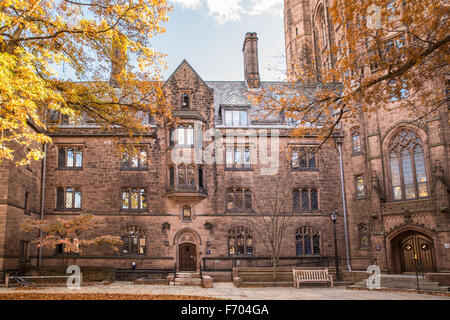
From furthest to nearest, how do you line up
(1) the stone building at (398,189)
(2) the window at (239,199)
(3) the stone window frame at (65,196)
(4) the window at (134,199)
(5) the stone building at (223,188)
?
(2) the window at (239,199), (4) the window at (134,199), (3) the stone window frame at (65,196), (5) the stone building at (223,188), (1) the stone building at (398,189)

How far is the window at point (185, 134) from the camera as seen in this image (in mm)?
28828

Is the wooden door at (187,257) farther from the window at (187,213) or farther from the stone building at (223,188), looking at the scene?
the window at (187,213)

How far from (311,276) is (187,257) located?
31.3 ft

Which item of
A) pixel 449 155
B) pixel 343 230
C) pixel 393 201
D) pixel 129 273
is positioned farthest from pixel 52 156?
pixel 449 155

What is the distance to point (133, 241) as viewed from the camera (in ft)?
91.9

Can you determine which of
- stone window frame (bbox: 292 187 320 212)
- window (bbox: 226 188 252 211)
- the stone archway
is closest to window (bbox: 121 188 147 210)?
the stone archway

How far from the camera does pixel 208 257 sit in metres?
27.9

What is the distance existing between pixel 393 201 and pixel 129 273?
17.1 m

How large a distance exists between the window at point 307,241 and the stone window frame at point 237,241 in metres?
3.18

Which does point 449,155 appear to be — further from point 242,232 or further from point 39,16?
point 39,16

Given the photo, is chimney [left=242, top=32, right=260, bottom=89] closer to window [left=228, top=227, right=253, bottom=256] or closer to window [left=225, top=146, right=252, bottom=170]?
window [left=225, top=146, right=252, bottom=170]

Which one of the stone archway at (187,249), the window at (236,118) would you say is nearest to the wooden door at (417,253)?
the stone archway at (187,249)

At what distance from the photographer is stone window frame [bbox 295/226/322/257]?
2891 cm

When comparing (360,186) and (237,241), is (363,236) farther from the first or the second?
(237,241)
